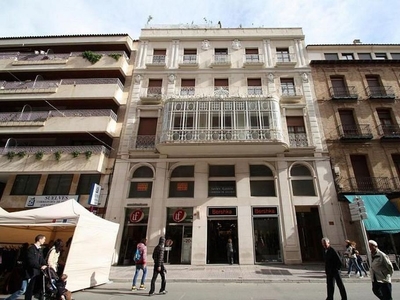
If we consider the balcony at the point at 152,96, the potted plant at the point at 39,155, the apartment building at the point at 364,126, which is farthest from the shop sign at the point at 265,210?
the potted plant at the point at 39,155

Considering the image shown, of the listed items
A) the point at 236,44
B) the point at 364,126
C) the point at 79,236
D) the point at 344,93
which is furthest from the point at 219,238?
the point at 236,44

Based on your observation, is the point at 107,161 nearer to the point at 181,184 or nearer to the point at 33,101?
the point at 181,184

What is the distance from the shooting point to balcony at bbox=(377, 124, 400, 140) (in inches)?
570

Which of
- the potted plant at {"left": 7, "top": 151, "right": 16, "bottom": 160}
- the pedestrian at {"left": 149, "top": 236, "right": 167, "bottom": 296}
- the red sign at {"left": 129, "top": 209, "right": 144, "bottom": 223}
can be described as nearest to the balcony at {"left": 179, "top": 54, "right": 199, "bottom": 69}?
the red sign at {"left": 129, "top": 209, "right": 144, "bottom": 223}

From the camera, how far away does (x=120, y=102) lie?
1667cm

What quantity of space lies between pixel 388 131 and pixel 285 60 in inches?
355

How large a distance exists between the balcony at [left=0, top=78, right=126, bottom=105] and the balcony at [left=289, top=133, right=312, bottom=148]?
12788 millimetres

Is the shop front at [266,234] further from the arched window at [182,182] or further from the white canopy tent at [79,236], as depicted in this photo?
the white canopy tent at [79,236]

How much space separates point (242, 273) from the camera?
994 centimetres

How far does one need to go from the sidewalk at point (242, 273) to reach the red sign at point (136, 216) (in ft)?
8.40

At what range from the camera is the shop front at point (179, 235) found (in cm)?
1248

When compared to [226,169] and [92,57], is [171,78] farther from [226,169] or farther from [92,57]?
[226,169]

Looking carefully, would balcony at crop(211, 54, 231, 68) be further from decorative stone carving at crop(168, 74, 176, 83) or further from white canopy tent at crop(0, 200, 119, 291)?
white canopy tent at crop(0, 200, 119, 291)

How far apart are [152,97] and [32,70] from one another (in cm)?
1008
